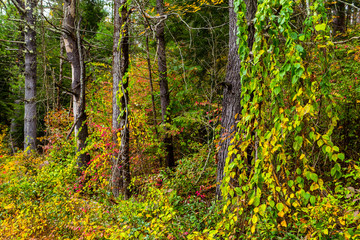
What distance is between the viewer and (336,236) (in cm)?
233

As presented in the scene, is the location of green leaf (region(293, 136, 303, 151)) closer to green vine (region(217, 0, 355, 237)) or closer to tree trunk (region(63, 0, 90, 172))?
green vine (region(217, 0, 355, 237))

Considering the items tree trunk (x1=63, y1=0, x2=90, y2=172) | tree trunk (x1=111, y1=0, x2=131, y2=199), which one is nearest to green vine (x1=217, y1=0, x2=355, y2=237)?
tree trunk (x1=111, y1=0, x2=131, y2=199)

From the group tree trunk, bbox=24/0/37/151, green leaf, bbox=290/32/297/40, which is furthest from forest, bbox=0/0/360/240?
tree trunk, bbox=24/0/37/151

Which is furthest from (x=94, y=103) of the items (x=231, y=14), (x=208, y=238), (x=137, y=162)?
(x=208, y=238)

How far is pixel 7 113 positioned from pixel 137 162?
32.2 feet

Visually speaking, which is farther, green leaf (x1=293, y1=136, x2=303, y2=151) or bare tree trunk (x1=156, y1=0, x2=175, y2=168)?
bare tree trunk (x1=156, y1=0, x2=175, y2=168)

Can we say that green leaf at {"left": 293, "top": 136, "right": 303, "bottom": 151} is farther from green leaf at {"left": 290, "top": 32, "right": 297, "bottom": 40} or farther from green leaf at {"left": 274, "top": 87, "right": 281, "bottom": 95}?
green leaf at {"left": 290, "top": 32, "right": 297, "bottom": 40}

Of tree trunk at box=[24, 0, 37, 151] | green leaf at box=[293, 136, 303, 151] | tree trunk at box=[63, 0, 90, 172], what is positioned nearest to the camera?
green leaf at box=[293, 136, 303, 151]

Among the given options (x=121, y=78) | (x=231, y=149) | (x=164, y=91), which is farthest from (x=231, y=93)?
(x=164, y=91)

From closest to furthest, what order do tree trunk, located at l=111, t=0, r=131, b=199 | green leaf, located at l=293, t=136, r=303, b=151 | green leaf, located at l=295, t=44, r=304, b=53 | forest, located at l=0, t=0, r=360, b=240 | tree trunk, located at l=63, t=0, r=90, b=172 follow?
green leaf, located at l=295, t=44, r=304, b=53 < green leaf, located at l=293, t=136, r=303, b=151 < forest, located at l=0, t=0, r=360, b=240 < tree trunk, located at l=111, t=0, r=131, b=199 < tree trunk, located at l=63, t=0, r=90, b=172

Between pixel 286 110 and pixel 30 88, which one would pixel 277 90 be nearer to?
pixel 286 110

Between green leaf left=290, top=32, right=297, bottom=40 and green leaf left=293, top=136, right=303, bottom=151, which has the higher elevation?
green leaf left=290, top=32, right=297, bottom=40

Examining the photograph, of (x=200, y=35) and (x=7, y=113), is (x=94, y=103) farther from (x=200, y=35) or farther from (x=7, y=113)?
(x=7, y=113)

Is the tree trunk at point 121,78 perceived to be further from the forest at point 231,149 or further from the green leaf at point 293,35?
the green leaf at point 293,35
